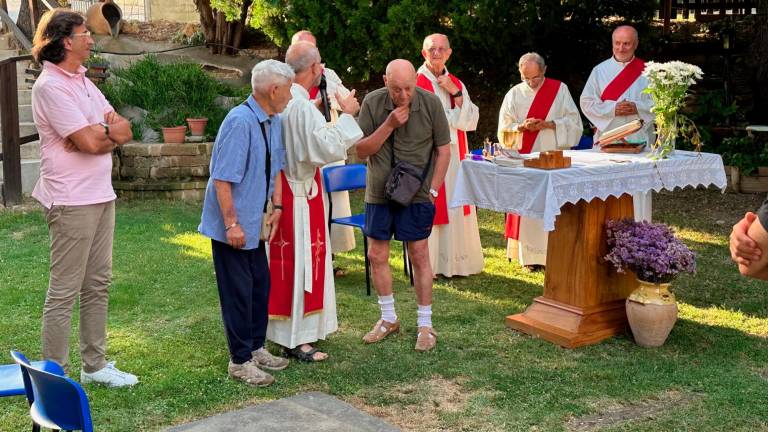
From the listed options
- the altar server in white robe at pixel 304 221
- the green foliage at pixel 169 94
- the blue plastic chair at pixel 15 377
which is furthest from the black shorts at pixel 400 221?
the green foliage at pixel 169 94

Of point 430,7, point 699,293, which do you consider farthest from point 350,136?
point 430,7

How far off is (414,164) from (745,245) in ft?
9.49

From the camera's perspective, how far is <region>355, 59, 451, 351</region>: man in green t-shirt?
18.4ft

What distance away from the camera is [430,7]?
427 inches

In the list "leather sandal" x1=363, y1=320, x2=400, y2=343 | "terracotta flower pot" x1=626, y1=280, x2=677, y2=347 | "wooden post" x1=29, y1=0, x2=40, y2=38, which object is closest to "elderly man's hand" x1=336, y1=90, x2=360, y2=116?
"leather sandal" x1=363, y1=320, x2=400, y2=343

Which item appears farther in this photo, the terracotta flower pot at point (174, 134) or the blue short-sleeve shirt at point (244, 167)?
the terracotta flower pot at point (174, 134)

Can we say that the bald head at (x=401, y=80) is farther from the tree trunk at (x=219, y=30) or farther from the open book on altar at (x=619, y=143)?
the tree trunk at (x=219, y=30)

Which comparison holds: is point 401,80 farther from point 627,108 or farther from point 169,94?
point 169,94

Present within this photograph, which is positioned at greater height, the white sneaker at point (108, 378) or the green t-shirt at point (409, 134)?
the green t-shirt at point (409, 134)

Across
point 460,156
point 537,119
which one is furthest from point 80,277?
point 537,119

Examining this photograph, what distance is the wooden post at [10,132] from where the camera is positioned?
1022 cm

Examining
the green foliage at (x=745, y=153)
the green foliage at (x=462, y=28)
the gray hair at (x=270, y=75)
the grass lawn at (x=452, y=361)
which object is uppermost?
the green foliage at (x=462, y=28)

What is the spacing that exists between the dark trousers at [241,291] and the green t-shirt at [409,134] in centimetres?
101

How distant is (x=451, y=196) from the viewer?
7270mm
